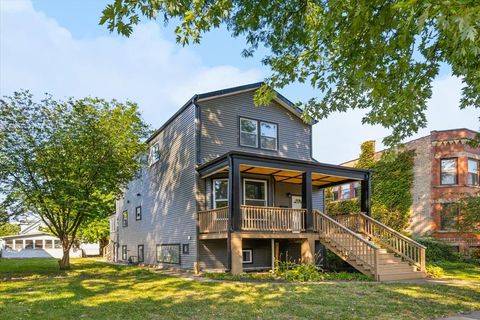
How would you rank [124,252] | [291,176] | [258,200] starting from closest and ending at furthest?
[258,200] → [291,176] → [124,252]

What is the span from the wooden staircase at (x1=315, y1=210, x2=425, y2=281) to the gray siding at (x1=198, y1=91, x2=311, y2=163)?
4285mm

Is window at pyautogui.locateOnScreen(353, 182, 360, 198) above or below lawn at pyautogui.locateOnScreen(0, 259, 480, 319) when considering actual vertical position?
above

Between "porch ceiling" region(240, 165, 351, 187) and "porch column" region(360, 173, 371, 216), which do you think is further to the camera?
"porch column" region(360, 173, 371, 216)

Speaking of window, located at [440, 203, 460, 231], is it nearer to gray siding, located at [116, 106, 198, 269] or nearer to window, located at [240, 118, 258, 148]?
window, located at [240, 118, 258, 148]

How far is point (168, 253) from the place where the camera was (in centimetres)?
1728

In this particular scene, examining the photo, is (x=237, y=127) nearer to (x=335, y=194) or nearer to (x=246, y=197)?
(x=246, y=197)

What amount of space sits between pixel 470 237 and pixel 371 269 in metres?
12.5

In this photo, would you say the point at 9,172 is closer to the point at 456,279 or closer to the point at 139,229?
the point at 139,229

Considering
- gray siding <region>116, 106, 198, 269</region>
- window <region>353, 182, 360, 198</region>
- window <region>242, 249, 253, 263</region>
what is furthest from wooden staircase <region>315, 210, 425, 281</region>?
window <region>353, 182, 360, 198</region>

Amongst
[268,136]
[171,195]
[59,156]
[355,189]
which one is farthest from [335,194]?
[59,156]

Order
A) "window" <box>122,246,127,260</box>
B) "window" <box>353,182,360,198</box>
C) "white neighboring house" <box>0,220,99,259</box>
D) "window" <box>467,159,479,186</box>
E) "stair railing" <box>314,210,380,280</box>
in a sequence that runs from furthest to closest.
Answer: "white neighboring house" <box>0,220,99,259</box>
"window" <box>353,182,360,198</box>
"window" <box>122,246,127,260</box>
"window" <box>467,159,479,186</box>
"stair railing" <box>314,210,380,280</box>

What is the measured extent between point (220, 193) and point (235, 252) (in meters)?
3.26

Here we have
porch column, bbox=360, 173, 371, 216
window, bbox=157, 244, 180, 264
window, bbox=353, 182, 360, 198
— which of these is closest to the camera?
porch column, bbox=360, 173, 371, 216

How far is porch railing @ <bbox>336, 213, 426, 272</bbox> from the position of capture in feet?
42.3
